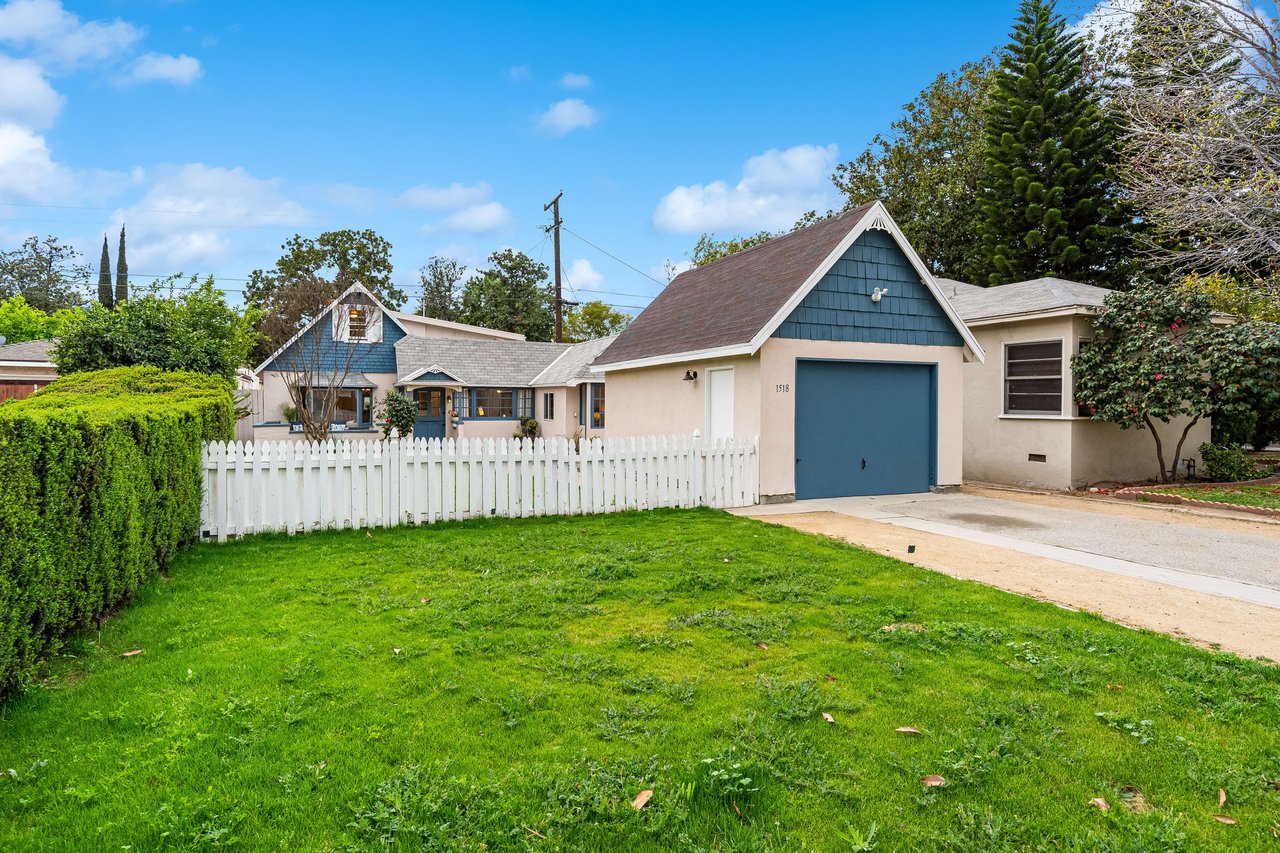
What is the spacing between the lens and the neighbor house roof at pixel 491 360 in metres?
25.7

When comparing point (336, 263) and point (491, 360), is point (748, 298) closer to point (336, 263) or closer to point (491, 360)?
point (491, 360)

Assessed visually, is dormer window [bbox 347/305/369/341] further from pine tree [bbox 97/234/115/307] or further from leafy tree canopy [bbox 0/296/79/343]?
Result: pine tree [bbox 97/234/115/307]

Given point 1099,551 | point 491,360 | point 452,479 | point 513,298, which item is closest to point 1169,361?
point 1099,551

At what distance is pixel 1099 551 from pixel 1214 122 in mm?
10267

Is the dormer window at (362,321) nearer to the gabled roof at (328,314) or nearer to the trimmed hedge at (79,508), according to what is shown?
the gabled roof at (328,314)

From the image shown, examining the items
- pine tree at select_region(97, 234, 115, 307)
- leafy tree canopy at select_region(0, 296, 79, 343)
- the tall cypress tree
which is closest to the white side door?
the tall cypress tree

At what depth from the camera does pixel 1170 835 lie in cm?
242

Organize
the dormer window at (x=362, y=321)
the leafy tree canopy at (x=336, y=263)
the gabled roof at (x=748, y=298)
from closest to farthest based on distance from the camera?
1. the gabled roof at (x=748, y=298)
2. the dormer window at (x=362, y=321)
3. the leafy tree canopy at (x=336, y=263)

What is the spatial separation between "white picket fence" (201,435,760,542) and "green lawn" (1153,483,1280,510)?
22.9 ft

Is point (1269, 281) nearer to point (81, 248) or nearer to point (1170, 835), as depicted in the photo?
point (1170, 835)

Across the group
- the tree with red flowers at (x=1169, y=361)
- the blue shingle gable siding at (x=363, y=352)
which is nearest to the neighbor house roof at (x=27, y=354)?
the blue shingle gable siding at (x=363, y=352)

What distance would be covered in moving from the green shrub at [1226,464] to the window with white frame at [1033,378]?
127 inches

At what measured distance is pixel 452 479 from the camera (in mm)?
8930

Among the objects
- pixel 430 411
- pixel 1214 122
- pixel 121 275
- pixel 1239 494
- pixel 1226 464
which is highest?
pixel 121 275
